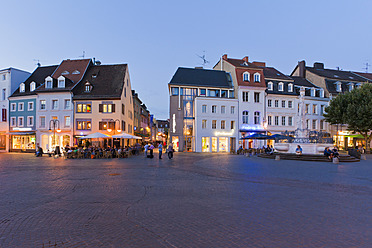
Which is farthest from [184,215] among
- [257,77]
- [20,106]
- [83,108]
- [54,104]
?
[20,106]

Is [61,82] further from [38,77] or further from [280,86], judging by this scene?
[280,86]

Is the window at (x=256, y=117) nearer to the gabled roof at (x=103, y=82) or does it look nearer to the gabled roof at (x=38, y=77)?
the gabled roof at (x=103, y=82)

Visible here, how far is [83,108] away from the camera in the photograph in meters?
39.4

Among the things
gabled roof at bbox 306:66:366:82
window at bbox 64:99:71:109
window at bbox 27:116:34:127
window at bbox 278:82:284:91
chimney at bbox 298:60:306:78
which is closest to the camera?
window at bbox 64:99:71:109

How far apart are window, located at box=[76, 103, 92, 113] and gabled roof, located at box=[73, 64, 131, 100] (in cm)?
101

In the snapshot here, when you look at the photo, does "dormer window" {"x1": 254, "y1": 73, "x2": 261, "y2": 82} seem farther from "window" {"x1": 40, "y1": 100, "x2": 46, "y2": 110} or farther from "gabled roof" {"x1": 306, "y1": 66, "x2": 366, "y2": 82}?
"window" {"x1": 40, "y1": 100, "x2": 46, "y2": 110}

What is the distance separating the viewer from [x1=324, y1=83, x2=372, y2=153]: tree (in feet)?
119

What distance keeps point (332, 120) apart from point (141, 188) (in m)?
39.0

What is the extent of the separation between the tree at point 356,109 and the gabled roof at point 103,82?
31.5 m

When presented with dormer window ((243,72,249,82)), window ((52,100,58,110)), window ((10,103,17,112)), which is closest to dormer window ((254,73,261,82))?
dormer window ((243,72,249,82))

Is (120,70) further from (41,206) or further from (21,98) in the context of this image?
(41,206)

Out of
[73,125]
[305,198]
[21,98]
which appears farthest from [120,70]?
[305,198]

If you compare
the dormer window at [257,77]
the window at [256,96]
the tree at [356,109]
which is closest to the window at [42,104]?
the window at [256,96]

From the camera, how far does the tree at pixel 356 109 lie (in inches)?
1431
